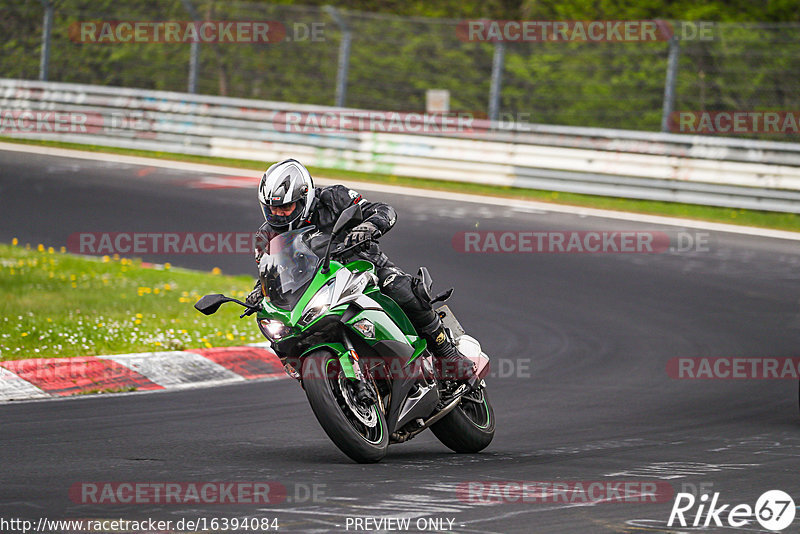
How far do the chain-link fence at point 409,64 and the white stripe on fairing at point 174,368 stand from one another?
11.8 metres

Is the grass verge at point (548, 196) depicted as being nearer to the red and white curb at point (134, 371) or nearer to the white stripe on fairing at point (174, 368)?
the red and white curb at point (134, 371)

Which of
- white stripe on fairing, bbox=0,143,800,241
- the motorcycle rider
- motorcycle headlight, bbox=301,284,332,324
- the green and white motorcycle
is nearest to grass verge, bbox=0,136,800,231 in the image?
white stripe on fairing, bbox=0,143,800,241

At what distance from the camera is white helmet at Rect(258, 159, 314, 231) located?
6754 millimetres

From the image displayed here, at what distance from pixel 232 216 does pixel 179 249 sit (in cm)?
170

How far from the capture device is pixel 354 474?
20.8ft

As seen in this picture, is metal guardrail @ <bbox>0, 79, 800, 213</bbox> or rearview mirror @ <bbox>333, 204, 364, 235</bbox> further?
metal guardrail @ <bbox>0, 79, 800, 213</bbox>

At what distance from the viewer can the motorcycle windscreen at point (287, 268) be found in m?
6.61

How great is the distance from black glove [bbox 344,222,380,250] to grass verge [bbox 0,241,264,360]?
12.3ft

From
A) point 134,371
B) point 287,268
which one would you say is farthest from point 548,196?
point 287,268

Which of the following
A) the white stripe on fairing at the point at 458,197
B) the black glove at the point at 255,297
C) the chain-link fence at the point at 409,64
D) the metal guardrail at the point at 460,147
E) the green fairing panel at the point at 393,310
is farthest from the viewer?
the chain-link fence at the point at 409,64

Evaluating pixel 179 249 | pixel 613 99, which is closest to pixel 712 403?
pixel 179 249

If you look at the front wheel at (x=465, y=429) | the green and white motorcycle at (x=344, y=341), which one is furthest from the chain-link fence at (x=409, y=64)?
the green and white motorcycle at (x=344, y=341)

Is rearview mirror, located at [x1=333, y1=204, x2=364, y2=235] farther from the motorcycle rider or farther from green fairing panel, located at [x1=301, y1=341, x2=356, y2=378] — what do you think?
green fairing panel, located at [x1=301, y1=341, x2=356, y2=378]

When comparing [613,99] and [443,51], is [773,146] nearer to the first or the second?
[613,99]
